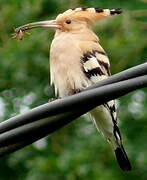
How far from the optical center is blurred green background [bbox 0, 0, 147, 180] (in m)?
7.23

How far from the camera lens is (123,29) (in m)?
7.61

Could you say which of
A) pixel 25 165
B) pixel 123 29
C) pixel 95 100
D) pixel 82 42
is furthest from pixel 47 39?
pixel 95 100

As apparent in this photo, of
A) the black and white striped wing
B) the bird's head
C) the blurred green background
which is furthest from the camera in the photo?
the blurred green background

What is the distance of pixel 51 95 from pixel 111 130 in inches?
148

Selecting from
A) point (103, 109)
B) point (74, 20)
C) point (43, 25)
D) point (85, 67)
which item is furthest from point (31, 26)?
point (103, 109)

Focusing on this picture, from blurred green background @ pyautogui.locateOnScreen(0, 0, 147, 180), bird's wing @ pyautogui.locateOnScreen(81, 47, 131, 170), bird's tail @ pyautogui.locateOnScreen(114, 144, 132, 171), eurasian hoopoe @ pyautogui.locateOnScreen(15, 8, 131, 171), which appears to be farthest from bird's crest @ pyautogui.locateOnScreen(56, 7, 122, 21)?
blurred green background @ pyautogui.locateOnScreen(0, 0, 147, 180)

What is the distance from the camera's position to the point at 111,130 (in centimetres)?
484

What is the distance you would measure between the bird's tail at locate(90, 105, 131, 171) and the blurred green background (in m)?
1.69

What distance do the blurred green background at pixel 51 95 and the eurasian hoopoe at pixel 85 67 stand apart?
4.50 feet

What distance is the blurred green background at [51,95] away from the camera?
23.7ft

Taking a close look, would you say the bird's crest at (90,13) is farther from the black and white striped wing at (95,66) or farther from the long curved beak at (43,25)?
the black and white striped wing at (95,66)

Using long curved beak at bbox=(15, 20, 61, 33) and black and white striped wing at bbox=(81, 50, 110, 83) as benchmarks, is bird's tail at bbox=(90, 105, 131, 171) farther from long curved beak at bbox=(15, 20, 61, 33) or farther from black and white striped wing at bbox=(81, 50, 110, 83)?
long curved beak at bbox=(15, 20, 61, 33)

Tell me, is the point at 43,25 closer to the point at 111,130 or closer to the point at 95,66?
the point at 95,66

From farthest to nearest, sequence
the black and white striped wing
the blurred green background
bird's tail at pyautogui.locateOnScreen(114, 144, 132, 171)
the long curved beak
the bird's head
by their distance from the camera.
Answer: the blurred green background < the bird's head < the long curved beak < bird's tail at pyautogui.locateOnScreen(114, 144, 132, 171) < the black and white striped wing
